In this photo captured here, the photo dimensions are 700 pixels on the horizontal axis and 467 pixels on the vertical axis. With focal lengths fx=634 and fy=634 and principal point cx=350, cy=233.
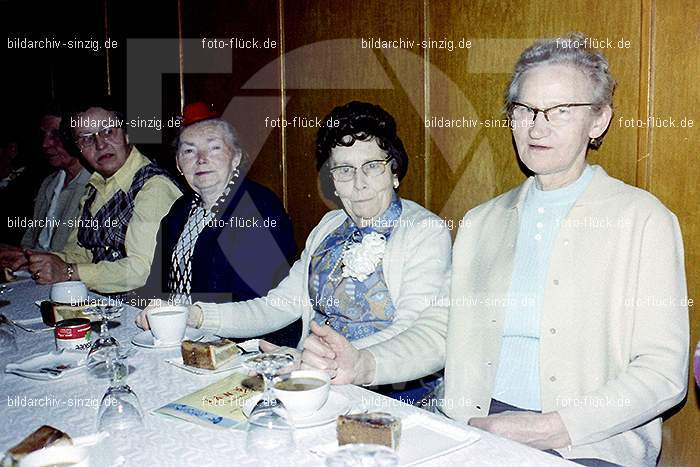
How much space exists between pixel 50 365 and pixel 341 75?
1860 millimetres

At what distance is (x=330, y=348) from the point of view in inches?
58.2

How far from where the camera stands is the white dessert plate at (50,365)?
1.51 meters

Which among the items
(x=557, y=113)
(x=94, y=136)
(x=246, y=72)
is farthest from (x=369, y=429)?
(x=246, y=72)

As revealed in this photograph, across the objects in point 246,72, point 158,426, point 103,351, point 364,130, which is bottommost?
point 158,426

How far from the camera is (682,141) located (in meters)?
1.83

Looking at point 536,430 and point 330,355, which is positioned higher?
point 330,355

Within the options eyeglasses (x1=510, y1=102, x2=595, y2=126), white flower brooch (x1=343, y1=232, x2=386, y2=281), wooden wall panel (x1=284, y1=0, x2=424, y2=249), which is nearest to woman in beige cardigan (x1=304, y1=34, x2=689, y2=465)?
eyeglasses (x1=510, y1=102, x2=595, y2=126)

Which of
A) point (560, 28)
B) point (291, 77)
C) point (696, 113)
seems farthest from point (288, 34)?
point (696, 113)

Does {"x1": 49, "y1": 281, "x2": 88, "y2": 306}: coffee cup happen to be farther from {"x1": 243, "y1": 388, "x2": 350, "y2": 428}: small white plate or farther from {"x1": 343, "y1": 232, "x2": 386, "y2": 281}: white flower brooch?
{"x1": 243, "y1": 388, "x2": 350, "y2": 428}: small white plate

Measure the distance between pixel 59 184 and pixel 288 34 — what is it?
206 centimetres

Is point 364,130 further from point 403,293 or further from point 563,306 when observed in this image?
point 563,306

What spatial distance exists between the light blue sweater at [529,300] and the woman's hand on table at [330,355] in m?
0.48

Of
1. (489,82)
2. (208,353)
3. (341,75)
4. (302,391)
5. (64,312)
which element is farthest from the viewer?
(341,75)

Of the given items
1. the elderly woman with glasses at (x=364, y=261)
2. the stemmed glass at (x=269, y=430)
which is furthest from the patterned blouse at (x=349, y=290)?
the stemmed glass at (x=269, y=430)
